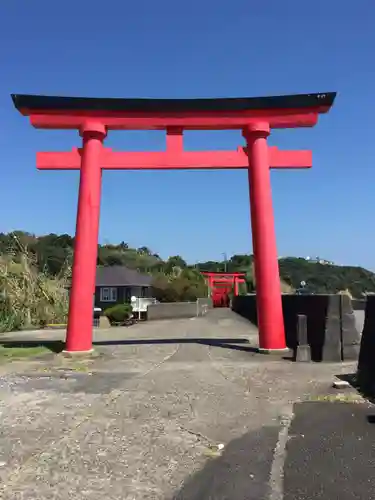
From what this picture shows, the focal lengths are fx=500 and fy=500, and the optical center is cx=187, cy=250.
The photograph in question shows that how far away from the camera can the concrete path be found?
3.68 meters

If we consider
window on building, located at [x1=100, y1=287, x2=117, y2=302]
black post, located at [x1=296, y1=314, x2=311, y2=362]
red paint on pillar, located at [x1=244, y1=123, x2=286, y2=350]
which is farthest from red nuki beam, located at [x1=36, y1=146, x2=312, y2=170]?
window on building, located at [x1=100, y1=287, x2=117, y2=302]

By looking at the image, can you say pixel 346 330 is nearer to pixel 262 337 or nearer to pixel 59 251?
pixel 262 337

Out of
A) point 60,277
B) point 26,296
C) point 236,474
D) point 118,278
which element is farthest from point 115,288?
point 236,474

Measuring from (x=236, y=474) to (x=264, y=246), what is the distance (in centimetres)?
749

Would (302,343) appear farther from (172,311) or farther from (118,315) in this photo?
(172,311)

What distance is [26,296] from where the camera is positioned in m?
20.6

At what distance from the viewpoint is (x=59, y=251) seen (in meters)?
65.3

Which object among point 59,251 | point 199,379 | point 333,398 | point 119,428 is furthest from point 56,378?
point 59,251

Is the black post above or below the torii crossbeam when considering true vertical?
below

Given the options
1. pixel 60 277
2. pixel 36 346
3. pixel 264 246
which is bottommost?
pixel 36 346

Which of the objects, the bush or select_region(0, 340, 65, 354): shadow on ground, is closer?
select_region(0, 340, 65, 354): shadow on ground

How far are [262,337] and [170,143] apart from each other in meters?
4.87

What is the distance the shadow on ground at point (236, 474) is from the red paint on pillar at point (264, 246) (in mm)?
6237

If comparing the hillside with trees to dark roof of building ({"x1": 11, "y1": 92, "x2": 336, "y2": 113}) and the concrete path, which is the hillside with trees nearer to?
dark roof of building ({"x1": 11, "y1": 92, "x2": 336, "y2": 113})
